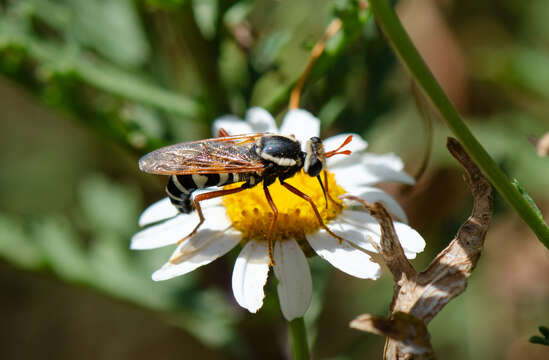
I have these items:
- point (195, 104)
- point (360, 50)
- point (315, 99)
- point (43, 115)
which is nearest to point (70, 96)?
point (195, 104)

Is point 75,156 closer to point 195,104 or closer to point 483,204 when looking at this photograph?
point 195,104

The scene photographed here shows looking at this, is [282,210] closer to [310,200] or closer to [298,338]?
[310,200]

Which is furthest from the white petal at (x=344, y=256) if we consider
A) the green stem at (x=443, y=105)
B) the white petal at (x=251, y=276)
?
the green stem at (x=443, y=105)

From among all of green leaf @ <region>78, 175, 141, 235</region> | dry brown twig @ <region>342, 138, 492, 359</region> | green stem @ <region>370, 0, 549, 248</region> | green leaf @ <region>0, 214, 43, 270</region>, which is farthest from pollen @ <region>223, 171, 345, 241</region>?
green leaf @ <region>78, 175, 141, 235</region>

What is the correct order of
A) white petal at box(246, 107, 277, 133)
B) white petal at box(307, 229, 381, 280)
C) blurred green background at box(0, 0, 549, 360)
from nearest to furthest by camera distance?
white petal at box(307, 229, 381, 280) → white petal at box(246, 107, 277, 133) → blurred green background at box(0, 0, 549, 360)

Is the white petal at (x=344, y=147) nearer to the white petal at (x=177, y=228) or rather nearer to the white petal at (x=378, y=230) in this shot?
the white petal at (x=378, y=230)

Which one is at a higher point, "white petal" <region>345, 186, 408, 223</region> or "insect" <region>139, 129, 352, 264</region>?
"insect" <region>139, 129, 352, 264</region>

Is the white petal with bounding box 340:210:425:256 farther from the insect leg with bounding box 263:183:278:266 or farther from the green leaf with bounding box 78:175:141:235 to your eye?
the green leaf with bounding box 78:175:141:235
